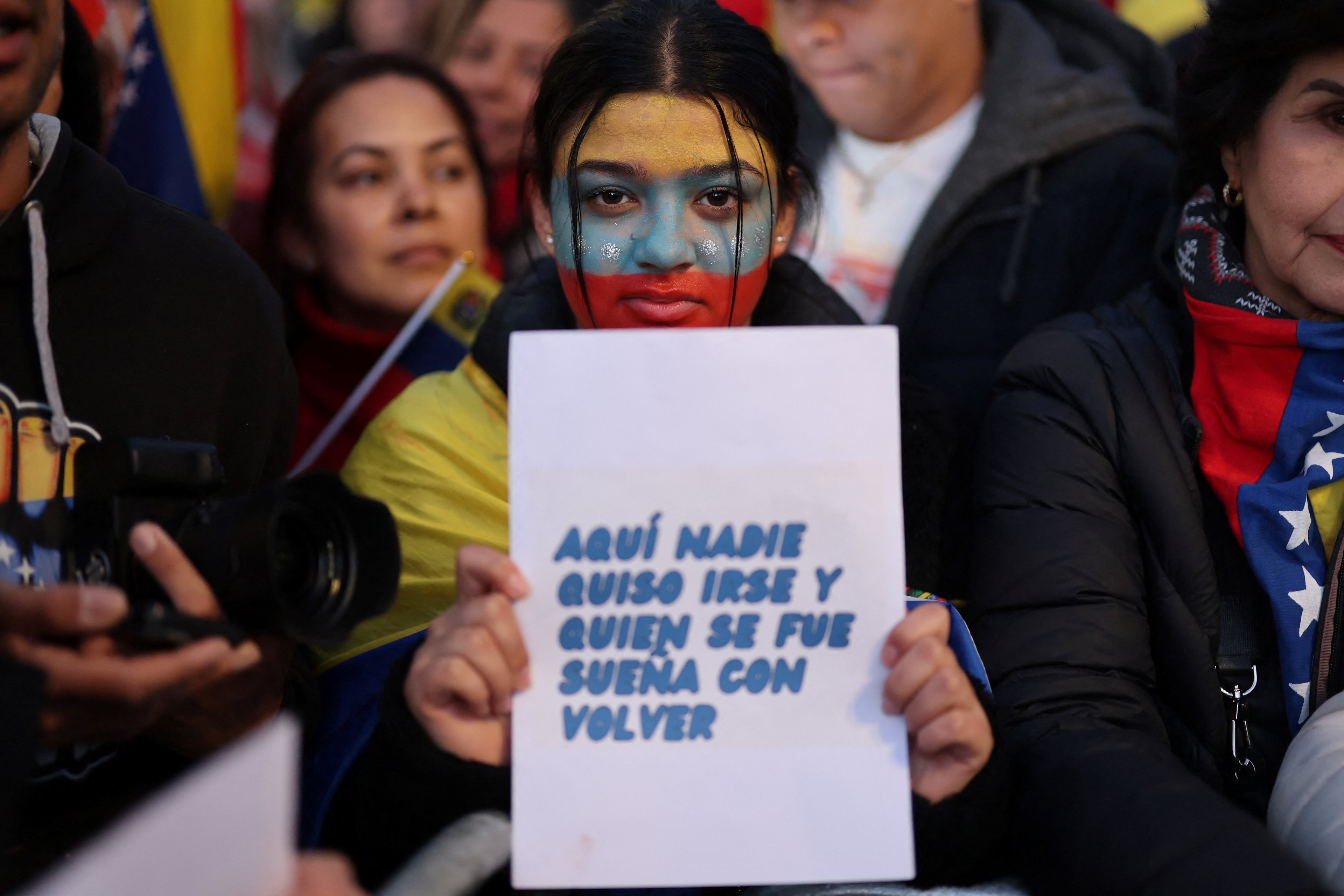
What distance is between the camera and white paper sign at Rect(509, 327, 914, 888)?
1.34 metres

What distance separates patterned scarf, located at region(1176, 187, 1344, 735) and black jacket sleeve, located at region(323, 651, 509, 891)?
106 centimetres

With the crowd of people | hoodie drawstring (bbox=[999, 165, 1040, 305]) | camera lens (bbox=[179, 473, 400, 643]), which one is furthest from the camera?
hoodie drawstring (bbox=[999, 165, 1040, 305])

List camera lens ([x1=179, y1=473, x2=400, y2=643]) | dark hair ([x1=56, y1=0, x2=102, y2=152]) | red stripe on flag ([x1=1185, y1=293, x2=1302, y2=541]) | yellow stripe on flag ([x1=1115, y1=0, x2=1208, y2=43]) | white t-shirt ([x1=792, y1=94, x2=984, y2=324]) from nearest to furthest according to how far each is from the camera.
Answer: camera lens ([x1=179, y1=473, x2=400, y2=643]) → red stripe on flag ([x1=1185, y1=293, x2=1302, y2=541]) → dark hair ([x1=56, y1=0, x2=102, y2=152]) → white t-shirt ([x1=792, y1=94, x2=984, y2=324]) → yellow stripe on flag ([x1=1115, y1=0, x2=1208, y2=43])

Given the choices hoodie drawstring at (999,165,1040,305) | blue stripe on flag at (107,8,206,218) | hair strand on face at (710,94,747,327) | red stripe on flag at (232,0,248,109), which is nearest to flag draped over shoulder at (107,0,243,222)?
blue stripe on flag at (107,8,206,218)

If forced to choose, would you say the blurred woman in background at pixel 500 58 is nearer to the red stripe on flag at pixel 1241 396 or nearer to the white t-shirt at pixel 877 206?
the white t-shirt at pixel 877 206

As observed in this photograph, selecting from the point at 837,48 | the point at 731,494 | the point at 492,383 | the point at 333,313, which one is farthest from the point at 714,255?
the point at 333,313

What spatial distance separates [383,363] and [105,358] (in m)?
1.31

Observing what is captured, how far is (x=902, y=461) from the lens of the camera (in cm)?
192

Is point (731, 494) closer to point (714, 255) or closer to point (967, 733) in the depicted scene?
point (967, 733)

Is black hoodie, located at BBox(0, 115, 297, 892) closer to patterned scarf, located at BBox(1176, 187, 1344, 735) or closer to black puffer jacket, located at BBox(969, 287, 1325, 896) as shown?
black puffer jacket, located at BBox(969, 287, 1325, 896)

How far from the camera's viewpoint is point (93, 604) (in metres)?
1.17

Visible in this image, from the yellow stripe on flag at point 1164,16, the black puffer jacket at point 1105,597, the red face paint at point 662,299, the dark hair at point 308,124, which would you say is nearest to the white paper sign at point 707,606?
the black puffer jacket at point 1105,597

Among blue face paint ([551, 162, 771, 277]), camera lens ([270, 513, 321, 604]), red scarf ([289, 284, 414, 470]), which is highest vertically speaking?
blue face paint ([551, 162, 771, 277])

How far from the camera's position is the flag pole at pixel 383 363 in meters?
2.85
